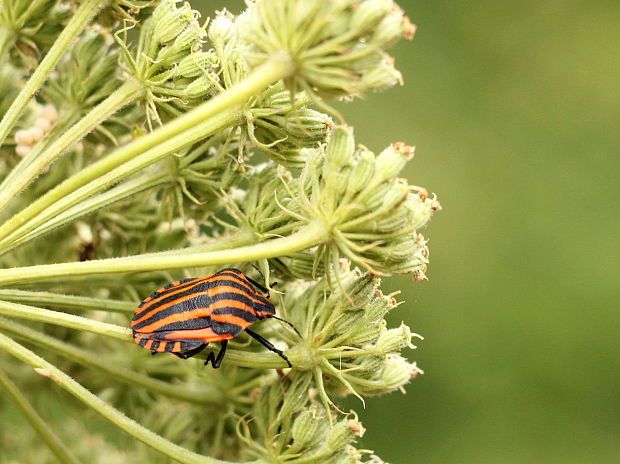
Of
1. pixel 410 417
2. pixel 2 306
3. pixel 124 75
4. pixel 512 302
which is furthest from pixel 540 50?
pixel 2 306

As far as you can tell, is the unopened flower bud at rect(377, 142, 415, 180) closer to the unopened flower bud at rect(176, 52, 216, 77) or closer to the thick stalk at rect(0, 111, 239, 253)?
the thick stalk at rect(0, 111, 239, 253)

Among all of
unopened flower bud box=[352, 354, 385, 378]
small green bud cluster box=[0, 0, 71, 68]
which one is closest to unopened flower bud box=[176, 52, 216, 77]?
small green bud cluster box=[0, 0, 71, 68]

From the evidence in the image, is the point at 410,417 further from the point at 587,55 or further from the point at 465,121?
the point at 587,55

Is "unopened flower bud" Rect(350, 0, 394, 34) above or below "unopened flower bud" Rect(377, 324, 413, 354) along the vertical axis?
above

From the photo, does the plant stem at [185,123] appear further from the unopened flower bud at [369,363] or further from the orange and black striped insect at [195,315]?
the unopened flower bud at [369,363]

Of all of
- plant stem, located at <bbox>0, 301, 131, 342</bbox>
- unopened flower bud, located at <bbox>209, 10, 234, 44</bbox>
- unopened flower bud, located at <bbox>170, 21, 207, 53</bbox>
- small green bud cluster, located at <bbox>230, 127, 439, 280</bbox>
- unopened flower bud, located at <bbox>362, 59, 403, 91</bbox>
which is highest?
unopened flower bud, located at <bbox>209, 10, 234, 44</bbox>

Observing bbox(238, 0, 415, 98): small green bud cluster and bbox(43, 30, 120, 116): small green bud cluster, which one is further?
bbox(43, 30, 120, 116): small green bud cluster

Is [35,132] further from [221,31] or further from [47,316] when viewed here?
[47,316]

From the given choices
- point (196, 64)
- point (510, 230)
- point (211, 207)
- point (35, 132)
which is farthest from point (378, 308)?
point (510, 230)
